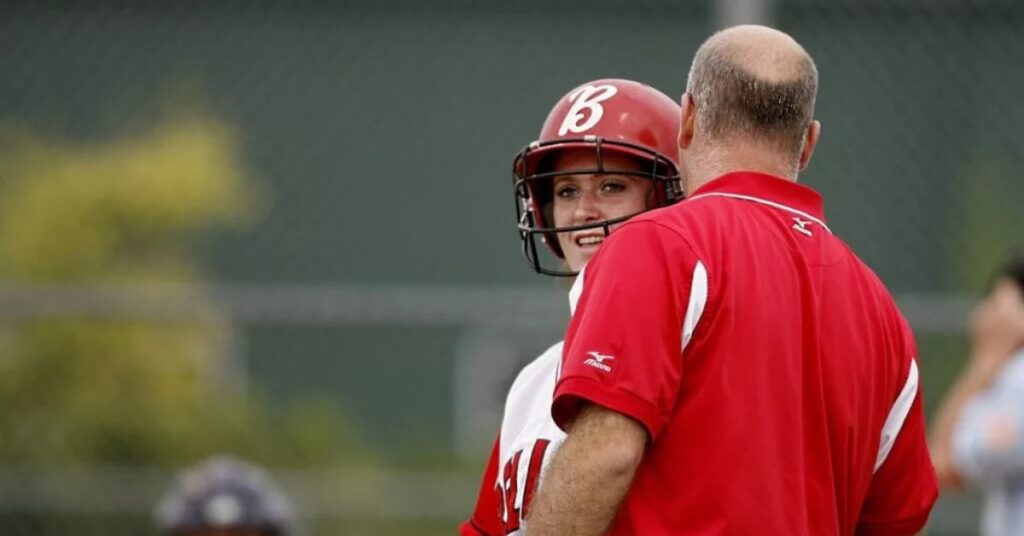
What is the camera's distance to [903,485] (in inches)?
128

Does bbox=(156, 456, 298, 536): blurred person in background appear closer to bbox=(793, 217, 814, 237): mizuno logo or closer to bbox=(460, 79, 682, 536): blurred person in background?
bbox=(460, 79, 682, 536): blurred person in background

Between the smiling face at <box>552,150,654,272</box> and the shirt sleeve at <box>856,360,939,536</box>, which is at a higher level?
the smiling face at <box>552,150,654,272</box>

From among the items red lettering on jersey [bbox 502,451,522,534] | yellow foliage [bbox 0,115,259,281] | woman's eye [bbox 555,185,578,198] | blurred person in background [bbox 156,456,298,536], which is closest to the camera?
red lettering on jersey [bbox 502,451,522,534]

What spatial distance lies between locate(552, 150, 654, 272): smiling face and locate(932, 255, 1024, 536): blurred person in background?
2.69 meters

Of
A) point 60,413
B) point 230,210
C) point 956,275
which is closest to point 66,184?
point 230,210

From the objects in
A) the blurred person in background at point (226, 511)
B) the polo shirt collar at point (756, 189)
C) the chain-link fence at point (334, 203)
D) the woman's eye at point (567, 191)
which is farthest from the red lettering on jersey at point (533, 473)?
the chain-link fence at point (334, 203)

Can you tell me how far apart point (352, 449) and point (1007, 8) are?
3.28 meters

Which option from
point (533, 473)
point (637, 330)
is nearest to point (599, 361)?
point (637, 330)

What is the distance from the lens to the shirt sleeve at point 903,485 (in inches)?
127

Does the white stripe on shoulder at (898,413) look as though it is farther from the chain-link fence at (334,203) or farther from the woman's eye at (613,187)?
the chain-link fence at (334,203)

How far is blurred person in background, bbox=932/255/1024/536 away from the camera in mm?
5855

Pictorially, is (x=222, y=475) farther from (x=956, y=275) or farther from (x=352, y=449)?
(x=956, y=275)

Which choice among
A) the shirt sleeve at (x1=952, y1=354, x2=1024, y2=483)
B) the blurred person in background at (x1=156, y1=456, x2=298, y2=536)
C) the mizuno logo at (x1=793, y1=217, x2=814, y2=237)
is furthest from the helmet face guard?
the shirt sleeve at (x1=952, y1=354, x2=1024, y2=483)

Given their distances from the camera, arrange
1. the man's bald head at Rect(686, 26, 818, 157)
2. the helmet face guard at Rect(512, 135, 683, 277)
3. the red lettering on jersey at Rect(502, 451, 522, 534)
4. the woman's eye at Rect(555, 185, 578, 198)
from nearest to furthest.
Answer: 1. the man's bald head at Rect(686, 26, 818, 157)
2. the red lettering on jersey at Rect(502, 451, 522, 534)
3. the helmet face guard at Rect(512, 135, 683, 277)
4. the woman's eye at Rect(555, 185, 578, 198)
